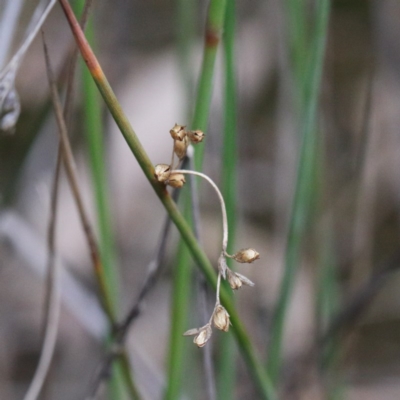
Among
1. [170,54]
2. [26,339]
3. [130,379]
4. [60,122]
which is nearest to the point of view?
[60,122]

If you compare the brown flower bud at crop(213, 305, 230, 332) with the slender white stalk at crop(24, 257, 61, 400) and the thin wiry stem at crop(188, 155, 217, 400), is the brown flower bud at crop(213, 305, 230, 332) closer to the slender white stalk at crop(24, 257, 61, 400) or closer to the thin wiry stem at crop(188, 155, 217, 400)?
the thin wiry stem at crop(188, 155, 217, 400)

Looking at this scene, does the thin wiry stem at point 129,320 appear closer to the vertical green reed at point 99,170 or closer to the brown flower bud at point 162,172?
the vertical green reed at point 99,170

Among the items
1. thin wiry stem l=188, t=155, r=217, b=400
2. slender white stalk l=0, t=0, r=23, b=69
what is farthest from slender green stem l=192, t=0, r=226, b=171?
slender white stalk l=0, t=0, r=23, b=69

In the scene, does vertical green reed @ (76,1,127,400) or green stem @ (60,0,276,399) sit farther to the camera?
vertical green reed @ (76,1,127,400)

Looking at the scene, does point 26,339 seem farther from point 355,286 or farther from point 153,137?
point 355,286

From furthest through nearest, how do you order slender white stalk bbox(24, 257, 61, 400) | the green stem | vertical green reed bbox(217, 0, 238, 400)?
slender white stalk bbox(24, 257, 61, 400), vertical green reed bbox(217, 0, 238, 400), the green stem

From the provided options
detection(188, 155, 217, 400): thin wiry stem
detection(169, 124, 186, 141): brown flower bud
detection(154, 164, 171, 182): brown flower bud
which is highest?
detection(169, 124, 186, 141): brown flower bud

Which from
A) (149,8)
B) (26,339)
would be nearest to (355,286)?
(26,339)
